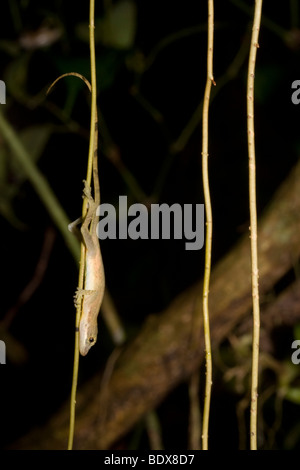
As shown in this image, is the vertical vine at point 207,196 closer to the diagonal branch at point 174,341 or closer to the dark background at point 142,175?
the diagonal branch at point 174,341

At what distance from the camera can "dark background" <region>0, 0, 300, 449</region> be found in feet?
5.59

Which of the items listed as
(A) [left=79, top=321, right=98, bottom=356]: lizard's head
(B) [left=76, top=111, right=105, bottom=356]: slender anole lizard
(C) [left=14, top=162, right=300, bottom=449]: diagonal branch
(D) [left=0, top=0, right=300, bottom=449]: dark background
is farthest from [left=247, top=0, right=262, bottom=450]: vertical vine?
(D) [left=0, top=0, right=300, bottom=449]: dark background

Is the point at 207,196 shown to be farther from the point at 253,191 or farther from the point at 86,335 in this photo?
the point at 86,335

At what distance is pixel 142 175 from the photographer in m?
1.91

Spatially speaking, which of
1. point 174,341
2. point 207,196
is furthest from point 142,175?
point 207,196

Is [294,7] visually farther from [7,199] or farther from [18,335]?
[18,335]

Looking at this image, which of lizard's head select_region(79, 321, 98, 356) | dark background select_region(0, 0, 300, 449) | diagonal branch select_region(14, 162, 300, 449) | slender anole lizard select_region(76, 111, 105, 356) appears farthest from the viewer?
dark background select_region(0, 0, 300, 449)

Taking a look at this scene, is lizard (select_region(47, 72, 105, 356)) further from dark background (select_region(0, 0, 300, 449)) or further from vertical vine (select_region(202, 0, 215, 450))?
dark background (select_region(0, 0, 300, 449))

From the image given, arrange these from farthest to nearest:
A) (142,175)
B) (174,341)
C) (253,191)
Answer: (142,175) → (174,341) → (253,191)

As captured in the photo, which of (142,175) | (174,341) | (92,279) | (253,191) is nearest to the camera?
(253,191)

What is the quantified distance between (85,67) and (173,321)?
0.58 meters

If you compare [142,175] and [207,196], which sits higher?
[142,175]

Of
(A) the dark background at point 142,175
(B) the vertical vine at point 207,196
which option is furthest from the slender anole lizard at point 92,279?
(A) the dark background at point 142,175

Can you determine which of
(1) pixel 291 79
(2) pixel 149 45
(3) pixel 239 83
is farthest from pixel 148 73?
(1) pixel 291 79
